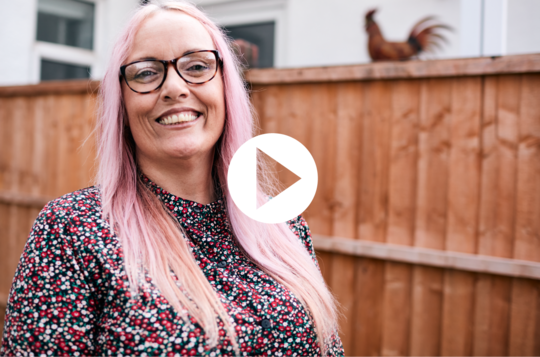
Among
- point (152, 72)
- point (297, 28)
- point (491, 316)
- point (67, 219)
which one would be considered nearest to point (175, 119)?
point (152, 72)

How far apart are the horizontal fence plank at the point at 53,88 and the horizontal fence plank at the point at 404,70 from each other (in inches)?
54.2

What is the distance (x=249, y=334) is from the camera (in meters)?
1.07

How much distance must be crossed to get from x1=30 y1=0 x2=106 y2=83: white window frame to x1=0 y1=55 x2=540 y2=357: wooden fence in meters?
3.00

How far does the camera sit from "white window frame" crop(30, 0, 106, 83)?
4465mm

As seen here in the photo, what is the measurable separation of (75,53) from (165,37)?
424 cm

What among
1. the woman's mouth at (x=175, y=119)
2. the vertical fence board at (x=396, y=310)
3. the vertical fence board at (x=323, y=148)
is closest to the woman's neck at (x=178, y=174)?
the woman's mouth at (x=175, y=119)

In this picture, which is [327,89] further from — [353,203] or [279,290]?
[279,290]

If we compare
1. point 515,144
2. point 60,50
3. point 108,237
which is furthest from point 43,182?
point 515,144

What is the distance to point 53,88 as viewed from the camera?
3.42 m

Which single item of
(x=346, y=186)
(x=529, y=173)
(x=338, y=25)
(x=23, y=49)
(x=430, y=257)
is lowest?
(x=430, y=257)

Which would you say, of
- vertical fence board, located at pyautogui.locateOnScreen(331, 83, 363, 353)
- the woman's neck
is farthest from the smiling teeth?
vertical fence board, located at pyautogui.locateOnScreen(331, 83, 363, 353)

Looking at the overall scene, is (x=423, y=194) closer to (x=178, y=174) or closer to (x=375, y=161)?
(x=375, y=161)

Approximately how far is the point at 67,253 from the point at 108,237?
0.10m

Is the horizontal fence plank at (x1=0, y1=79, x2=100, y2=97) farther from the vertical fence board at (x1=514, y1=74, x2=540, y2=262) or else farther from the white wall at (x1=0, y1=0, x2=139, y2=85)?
the vertical fence board at (x1=514, y1=74, x2=540, y2=262)
